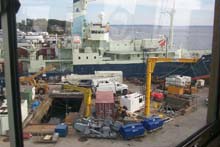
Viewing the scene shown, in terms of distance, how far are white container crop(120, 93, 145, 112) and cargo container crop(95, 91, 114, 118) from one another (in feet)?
0.74

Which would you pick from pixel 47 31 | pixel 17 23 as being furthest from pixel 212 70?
pixel 17 23

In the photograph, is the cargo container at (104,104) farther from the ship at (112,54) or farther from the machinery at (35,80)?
the machinery at (35,80)

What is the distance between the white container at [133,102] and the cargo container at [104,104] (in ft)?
0.74

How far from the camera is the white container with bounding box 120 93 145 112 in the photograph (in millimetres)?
3766

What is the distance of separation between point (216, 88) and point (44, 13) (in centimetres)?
89

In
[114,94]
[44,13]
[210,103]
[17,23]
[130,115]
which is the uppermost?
[44,13]

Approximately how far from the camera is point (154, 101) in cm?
398

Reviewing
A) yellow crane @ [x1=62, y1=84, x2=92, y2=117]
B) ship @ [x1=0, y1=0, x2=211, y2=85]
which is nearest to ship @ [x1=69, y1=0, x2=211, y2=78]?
ship @ [x1=0, y1=0, x2=211, y2=85]

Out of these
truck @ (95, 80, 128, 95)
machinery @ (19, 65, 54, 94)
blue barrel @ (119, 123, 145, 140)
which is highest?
machinery @ (19, 65, 54, 94)

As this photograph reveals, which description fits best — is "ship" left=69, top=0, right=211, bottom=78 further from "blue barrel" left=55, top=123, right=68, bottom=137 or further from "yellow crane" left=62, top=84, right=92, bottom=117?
"blue barrel" left=55, top=123, right=68, bottom=137

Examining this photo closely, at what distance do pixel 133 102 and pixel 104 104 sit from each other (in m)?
0.62

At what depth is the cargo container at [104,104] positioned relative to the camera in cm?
323

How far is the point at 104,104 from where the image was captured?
3467mm

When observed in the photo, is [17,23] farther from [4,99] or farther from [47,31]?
[47,31]
